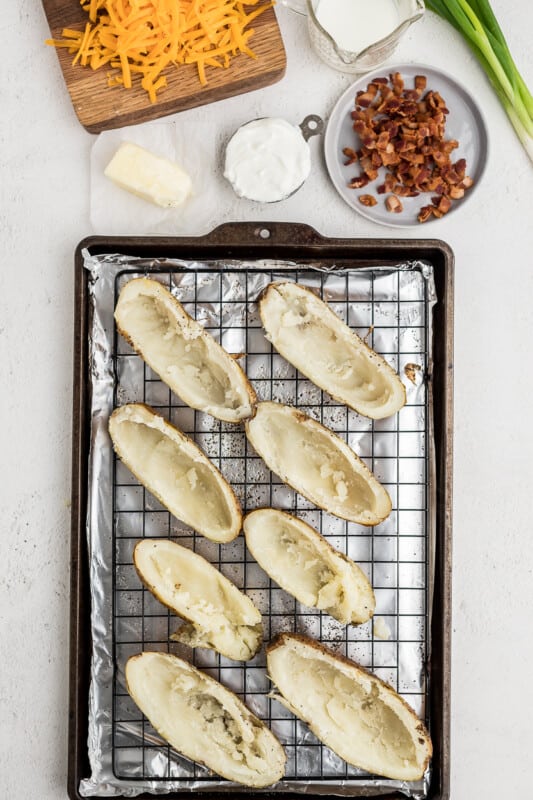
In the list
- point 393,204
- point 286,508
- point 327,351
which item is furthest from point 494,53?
point 286,508

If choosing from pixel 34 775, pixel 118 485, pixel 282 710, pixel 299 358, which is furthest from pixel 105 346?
pixel 34 775

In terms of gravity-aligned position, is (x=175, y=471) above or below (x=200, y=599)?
above

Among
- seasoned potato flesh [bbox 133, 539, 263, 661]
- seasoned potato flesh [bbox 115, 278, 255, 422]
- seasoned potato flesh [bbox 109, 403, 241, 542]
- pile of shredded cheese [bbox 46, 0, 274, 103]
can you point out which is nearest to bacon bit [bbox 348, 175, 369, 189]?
pile of shredded cheese [bbox 46, 0, 274, 103]

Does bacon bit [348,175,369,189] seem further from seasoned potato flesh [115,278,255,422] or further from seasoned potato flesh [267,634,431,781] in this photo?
seasoned potato flesh [267,634,431,781]

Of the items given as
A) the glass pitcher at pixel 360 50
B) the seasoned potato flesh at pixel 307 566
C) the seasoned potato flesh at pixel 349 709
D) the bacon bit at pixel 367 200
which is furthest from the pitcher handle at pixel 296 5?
the seasoned potato flesh at pixel 349 709

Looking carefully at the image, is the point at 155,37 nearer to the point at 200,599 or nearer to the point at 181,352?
the point at 181,352

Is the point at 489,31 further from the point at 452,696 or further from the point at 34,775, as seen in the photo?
the point at 34,775
